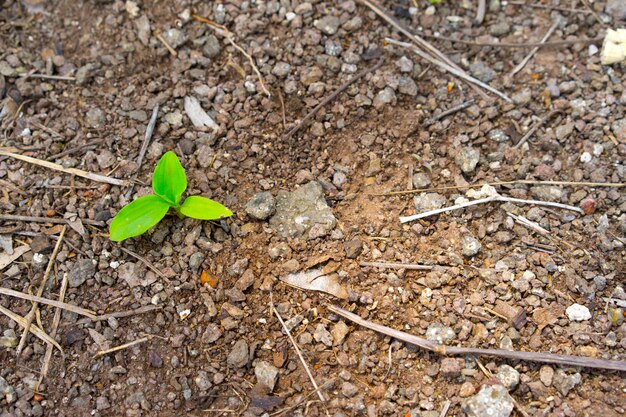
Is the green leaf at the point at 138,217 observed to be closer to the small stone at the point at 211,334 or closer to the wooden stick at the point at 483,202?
the small stone at the point at 211,334

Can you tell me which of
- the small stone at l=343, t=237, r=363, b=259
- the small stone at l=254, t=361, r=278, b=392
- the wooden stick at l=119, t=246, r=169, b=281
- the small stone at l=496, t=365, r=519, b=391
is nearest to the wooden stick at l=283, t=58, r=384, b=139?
the small stone at l=343, t=237, r=363, b=259

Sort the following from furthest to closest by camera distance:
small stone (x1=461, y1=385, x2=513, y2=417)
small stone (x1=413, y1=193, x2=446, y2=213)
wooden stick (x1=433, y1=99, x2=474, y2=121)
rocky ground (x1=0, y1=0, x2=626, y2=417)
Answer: wooden stick (x1=433, y1=99, x2=474, y2=121) → small stone (x1=413, y1=193, x2=446, y2=213) → rocky ground (x1=0, y1=0, x2=626, y2=417) → small stone (x1=461, y1=385, x2=513, y2=417)

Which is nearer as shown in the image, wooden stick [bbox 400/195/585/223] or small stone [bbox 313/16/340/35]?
wooden stick [bbox 400/195/585/223]

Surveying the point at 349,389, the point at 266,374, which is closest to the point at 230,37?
the point at 266,374

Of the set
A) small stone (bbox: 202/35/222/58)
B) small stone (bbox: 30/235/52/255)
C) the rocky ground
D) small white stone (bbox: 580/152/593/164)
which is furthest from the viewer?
small stone (bbox: 202/35/222/58)

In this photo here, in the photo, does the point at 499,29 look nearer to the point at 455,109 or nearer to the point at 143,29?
the point at 455,109

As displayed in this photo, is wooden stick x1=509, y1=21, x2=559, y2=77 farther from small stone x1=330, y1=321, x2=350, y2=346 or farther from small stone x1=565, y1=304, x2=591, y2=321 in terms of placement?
small stone x1=330, y1=321, x2=350, y2=346

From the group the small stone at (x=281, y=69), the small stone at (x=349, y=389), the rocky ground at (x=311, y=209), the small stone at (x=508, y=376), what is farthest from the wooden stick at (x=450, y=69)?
the small stone at (x=349, y=389)
